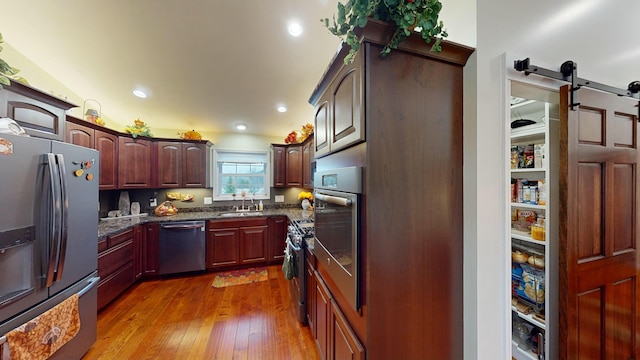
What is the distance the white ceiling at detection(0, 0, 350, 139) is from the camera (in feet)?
6.26

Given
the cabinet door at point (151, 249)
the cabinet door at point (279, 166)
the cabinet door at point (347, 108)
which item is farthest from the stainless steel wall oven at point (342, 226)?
the cabinet door at point (151, 249)

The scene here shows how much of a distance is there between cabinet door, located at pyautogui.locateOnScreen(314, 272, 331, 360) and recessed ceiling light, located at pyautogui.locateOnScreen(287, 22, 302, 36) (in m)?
2.36

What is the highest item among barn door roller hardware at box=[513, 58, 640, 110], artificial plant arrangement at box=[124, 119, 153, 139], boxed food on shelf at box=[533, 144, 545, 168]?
artificial plant arrangement at box=[124, 119, 153, 139]

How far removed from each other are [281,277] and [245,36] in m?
3.24

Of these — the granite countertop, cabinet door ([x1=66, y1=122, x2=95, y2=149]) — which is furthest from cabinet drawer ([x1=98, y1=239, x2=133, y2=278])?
cabinet door ([x1=66, y1=122, x2=95, y2=149])

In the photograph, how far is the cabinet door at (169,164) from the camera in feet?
11.3

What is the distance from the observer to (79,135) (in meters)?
2.35

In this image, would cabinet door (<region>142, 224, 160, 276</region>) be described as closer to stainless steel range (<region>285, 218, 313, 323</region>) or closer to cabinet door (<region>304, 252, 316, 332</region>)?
stainless steel range (<region>285, 218, 313, 323</region>)

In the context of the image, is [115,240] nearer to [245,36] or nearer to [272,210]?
[272,210]

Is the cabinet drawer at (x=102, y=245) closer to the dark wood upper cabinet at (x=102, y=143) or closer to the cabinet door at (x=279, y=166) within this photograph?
the dark wood upper cabinet at (x=102, y=143)

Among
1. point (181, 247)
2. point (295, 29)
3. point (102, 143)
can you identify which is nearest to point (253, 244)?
point (181, 247)

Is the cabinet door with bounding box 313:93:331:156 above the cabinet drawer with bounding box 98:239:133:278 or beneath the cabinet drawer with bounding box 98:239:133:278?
above

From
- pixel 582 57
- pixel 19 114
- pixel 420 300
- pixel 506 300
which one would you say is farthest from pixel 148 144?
pixel 582 57

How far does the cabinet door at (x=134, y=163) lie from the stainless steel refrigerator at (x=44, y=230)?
5.53 feet
